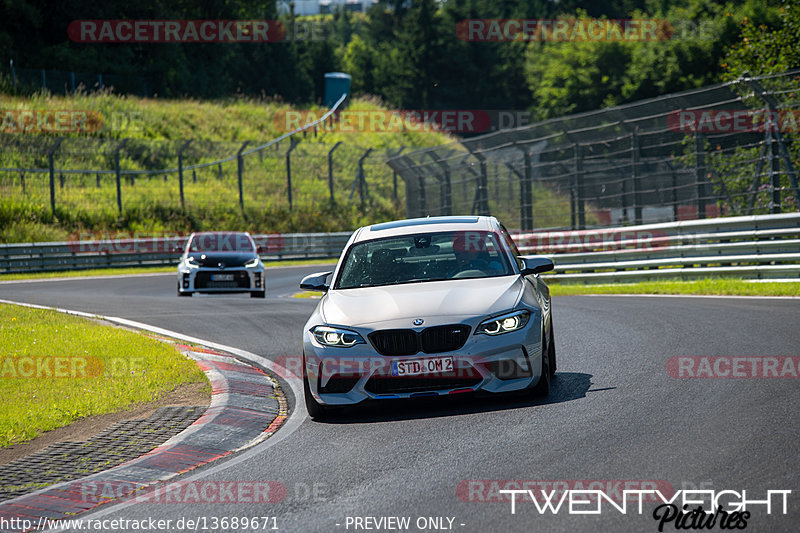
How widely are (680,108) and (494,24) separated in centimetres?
8381

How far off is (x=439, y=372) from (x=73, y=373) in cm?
Result: 419

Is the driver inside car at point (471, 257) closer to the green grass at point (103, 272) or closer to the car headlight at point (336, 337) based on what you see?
the car headlight at point (336, 337)

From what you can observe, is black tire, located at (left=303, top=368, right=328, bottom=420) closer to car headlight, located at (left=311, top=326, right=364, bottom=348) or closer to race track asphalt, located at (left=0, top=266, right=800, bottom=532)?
race track asphalt, located at (left=0, top=266, right=800, bottom=532)

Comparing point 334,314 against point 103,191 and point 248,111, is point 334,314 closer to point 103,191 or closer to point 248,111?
point 103,191

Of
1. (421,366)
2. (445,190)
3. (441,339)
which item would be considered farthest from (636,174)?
(421,366)

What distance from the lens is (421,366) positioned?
24.6 ft

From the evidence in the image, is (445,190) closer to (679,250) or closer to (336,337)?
(679,250)

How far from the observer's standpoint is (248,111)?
5950 cm

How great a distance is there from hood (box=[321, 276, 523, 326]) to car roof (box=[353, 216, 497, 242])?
2.63 ft

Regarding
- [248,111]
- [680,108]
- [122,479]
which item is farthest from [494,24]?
[122,479]

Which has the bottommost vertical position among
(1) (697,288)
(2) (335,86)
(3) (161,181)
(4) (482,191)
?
(1) (697,288)

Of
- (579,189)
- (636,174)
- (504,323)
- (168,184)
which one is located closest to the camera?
(504,323)

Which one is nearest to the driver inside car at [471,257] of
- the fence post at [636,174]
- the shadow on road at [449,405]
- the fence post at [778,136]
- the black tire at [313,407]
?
the shadow on road at [449,405]

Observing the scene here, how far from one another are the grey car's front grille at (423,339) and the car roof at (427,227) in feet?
5.70
